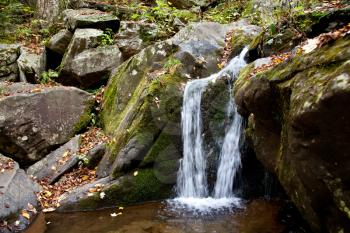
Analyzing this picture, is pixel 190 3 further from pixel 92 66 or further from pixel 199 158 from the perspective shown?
pixel 199 158

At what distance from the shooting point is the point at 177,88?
802 cm

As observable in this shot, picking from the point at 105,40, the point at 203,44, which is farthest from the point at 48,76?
the point at 203,44

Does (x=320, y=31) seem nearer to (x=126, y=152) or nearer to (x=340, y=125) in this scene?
(x=340, y=125)

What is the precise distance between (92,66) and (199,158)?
5524 mm

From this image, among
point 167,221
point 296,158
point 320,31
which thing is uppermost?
point 320,31

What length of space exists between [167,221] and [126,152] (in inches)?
77.4

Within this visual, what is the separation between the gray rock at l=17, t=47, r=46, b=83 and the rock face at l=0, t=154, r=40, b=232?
4.86 m

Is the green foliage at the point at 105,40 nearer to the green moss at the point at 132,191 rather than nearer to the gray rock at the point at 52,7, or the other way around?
the gray rock at the point at 52,7

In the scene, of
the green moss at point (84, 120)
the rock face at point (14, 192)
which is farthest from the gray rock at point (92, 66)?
the rock face at point (14, 192)

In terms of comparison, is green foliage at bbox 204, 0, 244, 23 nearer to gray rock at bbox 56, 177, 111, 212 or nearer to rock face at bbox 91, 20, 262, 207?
rock face at bbox 91, 20, 262, 207

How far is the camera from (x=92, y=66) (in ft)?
37.7

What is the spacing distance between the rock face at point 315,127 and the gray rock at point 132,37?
7.36m

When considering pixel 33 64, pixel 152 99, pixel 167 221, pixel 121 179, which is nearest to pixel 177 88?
pixel 152 99

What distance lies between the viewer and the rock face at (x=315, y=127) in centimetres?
350
